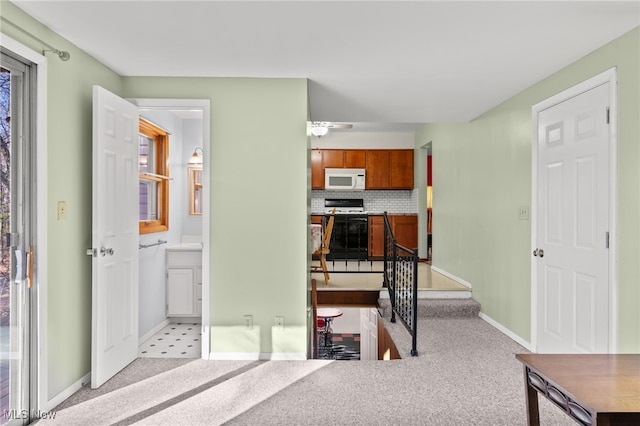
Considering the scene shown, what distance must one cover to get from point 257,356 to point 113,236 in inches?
59.6

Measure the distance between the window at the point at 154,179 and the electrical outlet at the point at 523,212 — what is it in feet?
12.4

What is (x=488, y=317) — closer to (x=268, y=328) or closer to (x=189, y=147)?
(x=268, y=328)

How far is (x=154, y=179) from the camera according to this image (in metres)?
4.63

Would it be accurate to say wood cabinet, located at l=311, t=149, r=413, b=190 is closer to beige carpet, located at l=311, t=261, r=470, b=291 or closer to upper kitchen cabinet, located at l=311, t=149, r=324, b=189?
upper kitchen cabinet, located at l=311, t=149, r=324, b=189

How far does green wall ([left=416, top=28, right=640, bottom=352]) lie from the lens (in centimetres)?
262

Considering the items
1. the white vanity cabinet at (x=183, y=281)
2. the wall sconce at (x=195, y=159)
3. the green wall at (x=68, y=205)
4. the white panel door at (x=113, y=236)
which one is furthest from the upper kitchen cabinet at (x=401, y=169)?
the green wall at (x=68, y=205)

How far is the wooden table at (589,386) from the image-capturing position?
48.9 inches

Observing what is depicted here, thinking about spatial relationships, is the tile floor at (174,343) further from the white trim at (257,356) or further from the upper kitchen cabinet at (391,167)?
the upper kitchen cabinet at (391,167)

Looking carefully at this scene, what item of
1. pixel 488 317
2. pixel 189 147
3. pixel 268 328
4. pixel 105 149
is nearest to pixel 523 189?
pixel 488 317

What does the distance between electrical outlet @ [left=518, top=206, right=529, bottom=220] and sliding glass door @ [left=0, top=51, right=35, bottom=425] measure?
12.8 ft

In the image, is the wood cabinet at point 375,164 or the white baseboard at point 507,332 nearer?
the white baseboard at point 507,332

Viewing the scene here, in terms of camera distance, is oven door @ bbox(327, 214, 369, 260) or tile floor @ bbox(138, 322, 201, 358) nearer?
tile floor @ bbox(138, 322, 201, 358)

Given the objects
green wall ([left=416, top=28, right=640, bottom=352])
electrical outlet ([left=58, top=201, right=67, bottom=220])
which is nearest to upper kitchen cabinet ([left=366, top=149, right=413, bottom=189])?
green wall ([left=416, top=28, right=640, bottom=352])

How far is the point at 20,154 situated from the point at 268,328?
216 cm
